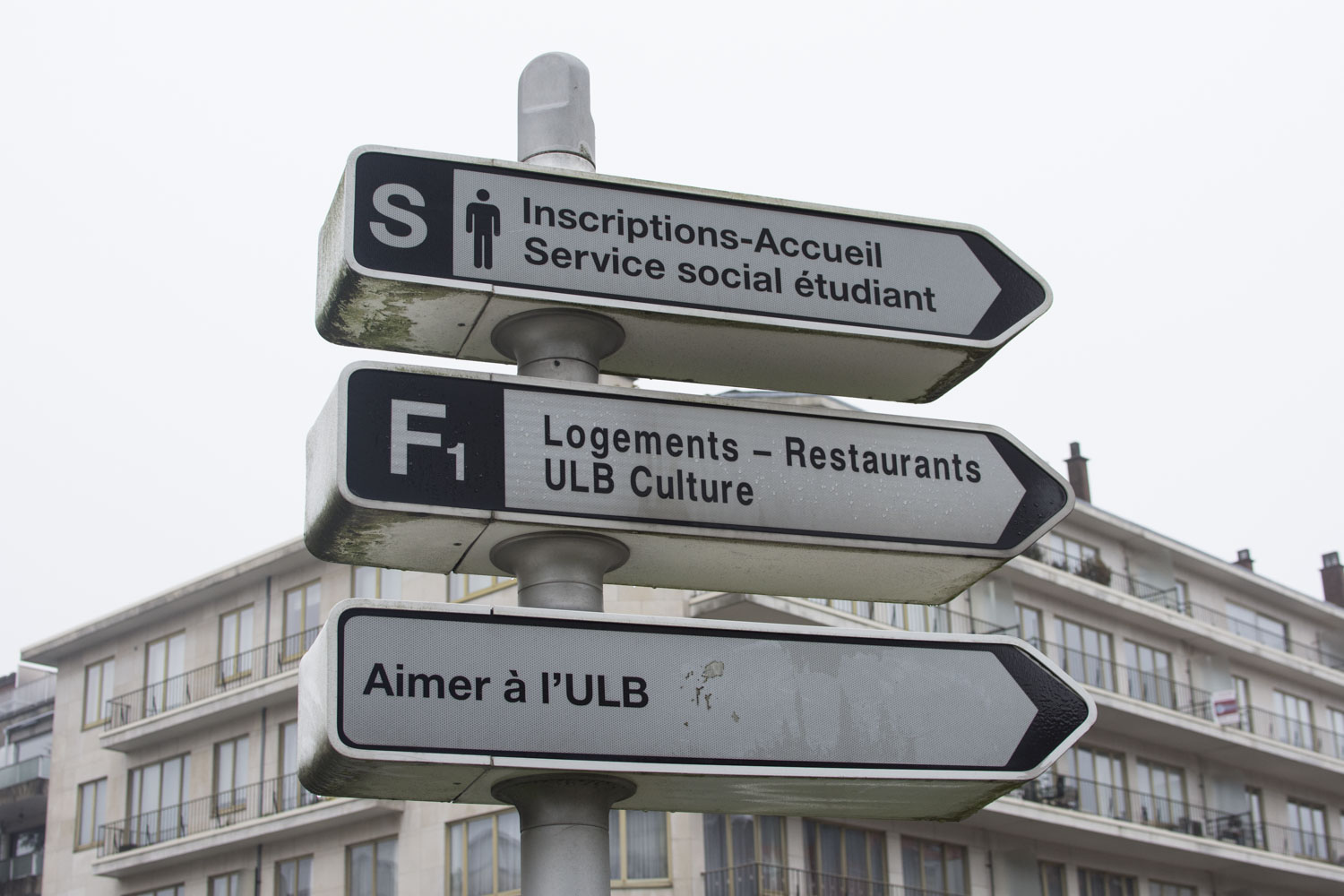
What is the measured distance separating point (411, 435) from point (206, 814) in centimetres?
3680

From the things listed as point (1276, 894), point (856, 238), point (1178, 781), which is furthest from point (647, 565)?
point (1276, 894)

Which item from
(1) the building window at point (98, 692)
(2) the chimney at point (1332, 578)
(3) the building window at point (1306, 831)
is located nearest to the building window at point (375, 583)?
(1) the building window at point (98, 692)

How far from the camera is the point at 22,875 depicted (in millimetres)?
49125

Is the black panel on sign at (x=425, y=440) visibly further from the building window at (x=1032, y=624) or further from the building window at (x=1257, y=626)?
the building window at (x=1257, y=626)

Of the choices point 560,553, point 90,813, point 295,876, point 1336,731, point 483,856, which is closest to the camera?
point 560,553

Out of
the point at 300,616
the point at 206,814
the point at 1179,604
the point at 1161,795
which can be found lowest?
the point at 206,814

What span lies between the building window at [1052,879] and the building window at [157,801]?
19869 millimetres

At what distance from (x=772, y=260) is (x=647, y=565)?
0.81 metres

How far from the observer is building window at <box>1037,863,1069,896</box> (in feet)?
119

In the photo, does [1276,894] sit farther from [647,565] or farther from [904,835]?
[647,565]

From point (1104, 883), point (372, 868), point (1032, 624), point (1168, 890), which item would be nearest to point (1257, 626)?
point (1168, 890)

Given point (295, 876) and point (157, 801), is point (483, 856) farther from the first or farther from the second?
point (157, 801)

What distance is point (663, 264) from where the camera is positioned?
376 cm

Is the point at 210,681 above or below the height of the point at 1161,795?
above
